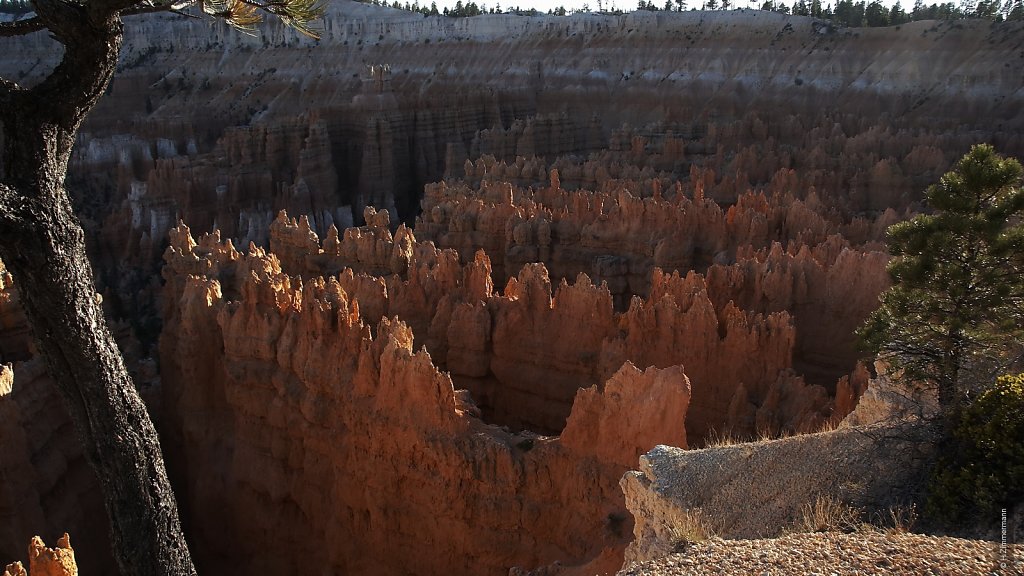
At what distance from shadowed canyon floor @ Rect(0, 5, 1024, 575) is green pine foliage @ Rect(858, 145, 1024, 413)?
911 millimetres

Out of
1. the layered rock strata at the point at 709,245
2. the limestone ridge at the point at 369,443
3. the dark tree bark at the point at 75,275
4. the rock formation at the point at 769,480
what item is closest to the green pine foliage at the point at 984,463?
the rock formation at the point at 769,480

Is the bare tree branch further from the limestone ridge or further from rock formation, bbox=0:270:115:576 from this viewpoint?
rock formation, bbox=0:270:115:576

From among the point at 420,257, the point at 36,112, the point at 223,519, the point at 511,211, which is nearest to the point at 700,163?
the point at 511,211

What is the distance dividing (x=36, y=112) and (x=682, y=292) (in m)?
10.5

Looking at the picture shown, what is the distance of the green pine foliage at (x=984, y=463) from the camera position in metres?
5.20

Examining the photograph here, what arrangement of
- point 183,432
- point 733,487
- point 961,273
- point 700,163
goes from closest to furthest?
point 733,487, point 961,273, point 183,432, point 700,163

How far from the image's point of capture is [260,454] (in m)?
12.3

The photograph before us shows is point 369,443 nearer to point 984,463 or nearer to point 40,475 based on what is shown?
point 40,475

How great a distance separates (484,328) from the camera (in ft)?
44.3

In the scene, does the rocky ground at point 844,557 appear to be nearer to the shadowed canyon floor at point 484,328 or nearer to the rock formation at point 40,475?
the shadowed canyon floor at point 484,328

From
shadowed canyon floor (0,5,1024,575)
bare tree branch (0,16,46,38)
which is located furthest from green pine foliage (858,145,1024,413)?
bare tree branch (0,16,46,38)

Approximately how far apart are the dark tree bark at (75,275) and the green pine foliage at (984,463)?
552 cm

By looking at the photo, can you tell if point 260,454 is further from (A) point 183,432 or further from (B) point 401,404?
(B) point 401,404

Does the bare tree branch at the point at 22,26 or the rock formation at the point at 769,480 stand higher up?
the bare tree branch at the point at 22,26
